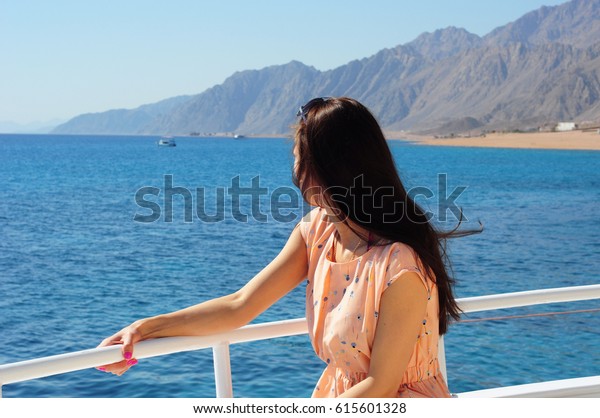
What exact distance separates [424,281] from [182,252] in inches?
955

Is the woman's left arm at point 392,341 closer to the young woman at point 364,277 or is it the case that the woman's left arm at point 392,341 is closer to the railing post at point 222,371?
the young woman at point 364,277

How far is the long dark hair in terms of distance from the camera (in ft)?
7.66

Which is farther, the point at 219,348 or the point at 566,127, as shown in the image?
the point at 566,127

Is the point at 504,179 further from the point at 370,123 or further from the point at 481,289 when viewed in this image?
the point at 370,123

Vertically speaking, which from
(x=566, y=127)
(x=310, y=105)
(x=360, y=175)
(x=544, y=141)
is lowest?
(x=544, y=141)

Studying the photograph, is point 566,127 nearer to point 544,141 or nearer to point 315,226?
point 544,141

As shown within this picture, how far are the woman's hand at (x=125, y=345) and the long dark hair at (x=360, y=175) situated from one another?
69 cm

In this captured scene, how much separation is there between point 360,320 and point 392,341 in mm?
126

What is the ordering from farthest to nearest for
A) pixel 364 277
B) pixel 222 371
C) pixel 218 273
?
pixel 218 273, pixel 222 371, pixel 364 277

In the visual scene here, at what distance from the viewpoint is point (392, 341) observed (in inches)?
89.1

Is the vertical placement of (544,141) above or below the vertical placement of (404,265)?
below

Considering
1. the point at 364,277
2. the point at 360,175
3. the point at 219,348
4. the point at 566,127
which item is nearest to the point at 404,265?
the point at 364,277

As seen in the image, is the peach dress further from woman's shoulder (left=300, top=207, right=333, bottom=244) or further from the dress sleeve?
woman's shoulder (left=300, top=207, right=333, bottom=244)

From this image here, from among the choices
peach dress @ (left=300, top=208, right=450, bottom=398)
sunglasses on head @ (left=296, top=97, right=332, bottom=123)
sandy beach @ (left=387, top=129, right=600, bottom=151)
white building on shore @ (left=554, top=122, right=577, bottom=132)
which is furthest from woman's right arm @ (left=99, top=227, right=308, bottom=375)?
white building on shore @ (left=554, top=122, right=577, bottom=132)
